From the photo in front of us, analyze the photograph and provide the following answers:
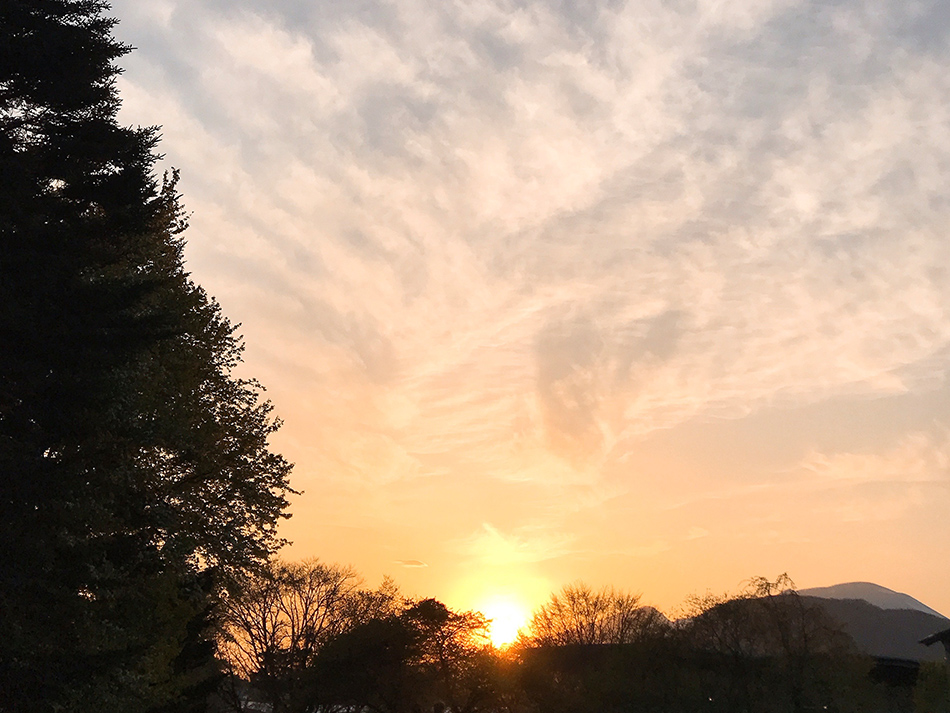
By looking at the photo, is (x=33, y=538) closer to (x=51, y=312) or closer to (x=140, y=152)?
(x=51, y=312)

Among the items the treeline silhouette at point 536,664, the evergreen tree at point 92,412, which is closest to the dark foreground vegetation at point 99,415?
the evergreen tree at point 92,412

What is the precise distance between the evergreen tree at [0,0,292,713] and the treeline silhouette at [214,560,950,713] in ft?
118

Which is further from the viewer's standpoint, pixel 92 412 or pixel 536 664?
pixel 536 664

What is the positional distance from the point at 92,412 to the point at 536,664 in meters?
Result: 63.3

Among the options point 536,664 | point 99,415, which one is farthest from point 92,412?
point 536,664

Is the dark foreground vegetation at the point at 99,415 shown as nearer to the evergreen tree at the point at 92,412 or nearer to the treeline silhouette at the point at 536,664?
the evergreen tree at the point at 92,412

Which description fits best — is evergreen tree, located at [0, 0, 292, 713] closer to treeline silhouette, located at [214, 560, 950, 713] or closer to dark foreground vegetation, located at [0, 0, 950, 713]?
dark foreground vegetation, located at [0, 0, 950, 713]

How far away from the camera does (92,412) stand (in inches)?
805

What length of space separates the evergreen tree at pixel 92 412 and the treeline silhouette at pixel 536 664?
1418 inches

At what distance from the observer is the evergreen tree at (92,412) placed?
18891 mm

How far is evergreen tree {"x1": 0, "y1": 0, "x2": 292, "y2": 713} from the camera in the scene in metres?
18.9

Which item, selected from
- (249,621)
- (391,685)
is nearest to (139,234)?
(391,685)

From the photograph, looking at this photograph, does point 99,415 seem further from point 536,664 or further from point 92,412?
point 536,664

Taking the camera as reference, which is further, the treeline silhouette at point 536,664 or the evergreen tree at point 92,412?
the treeline silhouette at point 536,664
